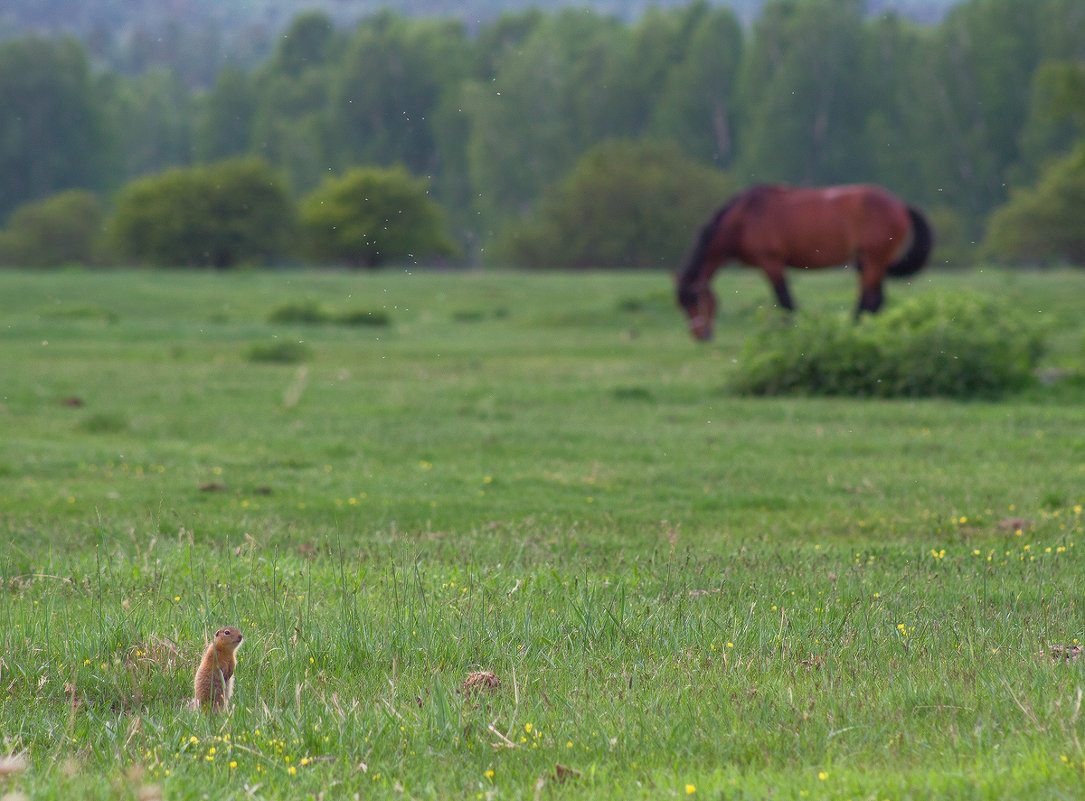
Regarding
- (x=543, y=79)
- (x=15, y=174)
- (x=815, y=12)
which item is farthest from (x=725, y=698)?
(x=15, y=174)

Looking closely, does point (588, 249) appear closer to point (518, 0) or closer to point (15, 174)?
point (15, 174)

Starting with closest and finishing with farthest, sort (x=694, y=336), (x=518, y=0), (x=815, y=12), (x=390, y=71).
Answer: (x=694, y=336), (x=815, y=12), (x=390, y=71), (x=518, y=0)

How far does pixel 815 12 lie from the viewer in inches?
1578

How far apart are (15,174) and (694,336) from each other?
74.0 metres

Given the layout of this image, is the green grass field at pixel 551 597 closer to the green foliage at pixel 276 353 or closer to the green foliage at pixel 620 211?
the green foliage at pixel 276 353

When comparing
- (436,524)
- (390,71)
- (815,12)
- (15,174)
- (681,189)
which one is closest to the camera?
(436,524)

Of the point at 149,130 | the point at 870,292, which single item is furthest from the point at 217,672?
the point at 149,130

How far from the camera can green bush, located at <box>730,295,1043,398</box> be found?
50.2 ft

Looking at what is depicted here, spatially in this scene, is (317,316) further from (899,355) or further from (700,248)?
(899,355)

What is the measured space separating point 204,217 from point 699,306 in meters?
43.0

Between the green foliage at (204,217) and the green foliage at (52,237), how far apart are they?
12.5 m

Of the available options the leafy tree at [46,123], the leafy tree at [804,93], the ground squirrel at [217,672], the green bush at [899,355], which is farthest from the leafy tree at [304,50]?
the ground squirrel at [217,672]

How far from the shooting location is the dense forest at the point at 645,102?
4988 centimetres

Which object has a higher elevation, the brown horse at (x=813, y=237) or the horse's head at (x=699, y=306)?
the brown horse at (x=813, y=237)
